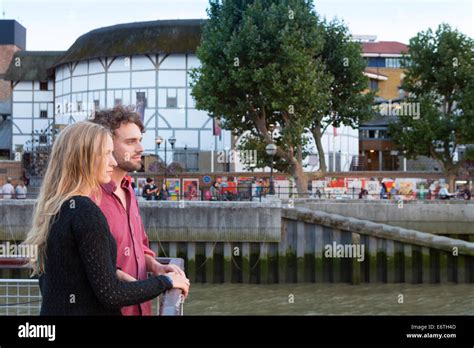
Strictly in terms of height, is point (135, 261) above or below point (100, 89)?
below

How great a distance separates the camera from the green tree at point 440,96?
38553 mm

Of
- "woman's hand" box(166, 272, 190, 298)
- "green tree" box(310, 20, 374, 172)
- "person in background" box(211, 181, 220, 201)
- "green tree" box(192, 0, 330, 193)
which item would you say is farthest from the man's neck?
"green tree" box(310, 20, 374, 172)

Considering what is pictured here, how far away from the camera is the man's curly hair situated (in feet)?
12.7

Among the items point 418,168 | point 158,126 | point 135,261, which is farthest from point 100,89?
point 135,261

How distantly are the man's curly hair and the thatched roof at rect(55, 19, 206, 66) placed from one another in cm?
4267

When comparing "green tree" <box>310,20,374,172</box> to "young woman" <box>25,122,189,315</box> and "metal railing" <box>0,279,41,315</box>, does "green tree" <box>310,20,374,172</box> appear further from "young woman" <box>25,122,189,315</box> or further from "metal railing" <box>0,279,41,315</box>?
"young woman" <box>25,122,189,315</box>

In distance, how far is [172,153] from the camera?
44781 mm

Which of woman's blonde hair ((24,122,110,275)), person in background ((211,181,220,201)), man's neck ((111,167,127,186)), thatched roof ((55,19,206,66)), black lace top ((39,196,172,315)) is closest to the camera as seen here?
black lace top ((39,196,172,315))

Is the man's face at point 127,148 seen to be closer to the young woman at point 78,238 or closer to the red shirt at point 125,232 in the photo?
the red shirt at point 125,232

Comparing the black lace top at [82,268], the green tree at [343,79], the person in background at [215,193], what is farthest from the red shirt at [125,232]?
the green tree at [343,79]
